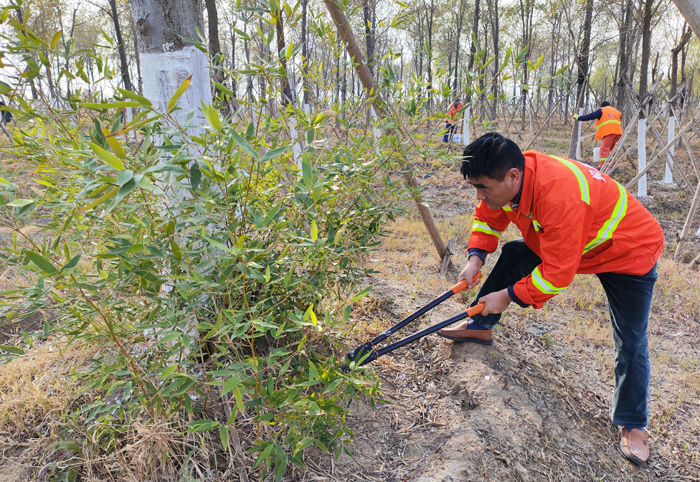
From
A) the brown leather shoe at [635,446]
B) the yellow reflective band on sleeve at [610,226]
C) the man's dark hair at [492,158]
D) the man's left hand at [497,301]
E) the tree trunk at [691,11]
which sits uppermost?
the tree trunk at [691,11]

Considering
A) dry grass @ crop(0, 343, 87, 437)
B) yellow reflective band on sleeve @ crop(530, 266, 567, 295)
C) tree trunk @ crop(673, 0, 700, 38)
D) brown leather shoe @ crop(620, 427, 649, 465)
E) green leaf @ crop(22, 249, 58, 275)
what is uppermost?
tree trunk @ crop(673, 0, 700, 38)

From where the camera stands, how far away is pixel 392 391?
2.47 metres

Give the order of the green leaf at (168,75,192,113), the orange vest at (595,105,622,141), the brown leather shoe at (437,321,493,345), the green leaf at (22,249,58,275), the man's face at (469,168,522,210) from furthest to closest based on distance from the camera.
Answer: the orange vest at (595,105,622,141)
the brown leather shoe at (437,321,493,345)
the man's face at (469,168,522,210)
the green leaf at (22,249,58,275)
the green leaf at (168,75,192,113)

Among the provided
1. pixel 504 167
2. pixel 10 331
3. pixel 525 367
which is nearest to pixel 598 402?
pixel 525 367

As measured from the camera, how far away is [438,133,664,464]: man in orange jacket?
1.96 metres

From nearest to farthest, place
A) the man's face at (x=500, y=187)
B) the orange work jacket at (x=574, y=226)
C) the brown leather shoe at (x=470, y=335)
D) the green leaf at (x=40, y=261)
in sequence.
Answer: the green leaf at (x=40, y=261), the orange work jacket at (x=574, y=226), the man's face at (x=500, y=187), the brown leather shoe at (x=470, y=335)

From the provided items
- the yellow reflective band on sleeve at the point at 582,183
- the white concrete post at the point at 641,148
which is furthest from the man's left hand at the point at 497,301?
the white concrete post at the point at 641,148

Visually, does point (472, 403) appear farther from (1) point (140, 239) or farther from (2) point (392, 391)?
(1) point (140, 239)

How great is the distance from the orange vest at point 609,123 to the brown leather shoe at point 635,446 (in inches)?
287

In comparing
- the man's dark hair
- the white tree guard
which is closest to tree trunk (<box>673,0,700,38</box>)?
the man's dark hair

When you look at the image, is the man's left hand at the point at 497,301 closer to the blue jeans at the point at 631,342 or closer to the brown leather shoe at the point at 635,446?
the blue jeans at the point at 631,342

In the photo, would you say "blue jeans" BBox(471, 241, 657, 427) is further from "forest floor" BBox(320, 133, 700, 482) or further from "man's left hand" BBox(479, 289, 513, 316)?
"man's left hand" BBox(479, 289, 513, 316)

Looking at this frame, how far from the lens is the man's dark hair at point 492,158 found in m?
2.00

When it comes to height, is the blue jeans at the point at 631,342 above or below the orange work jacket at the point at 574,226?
below
